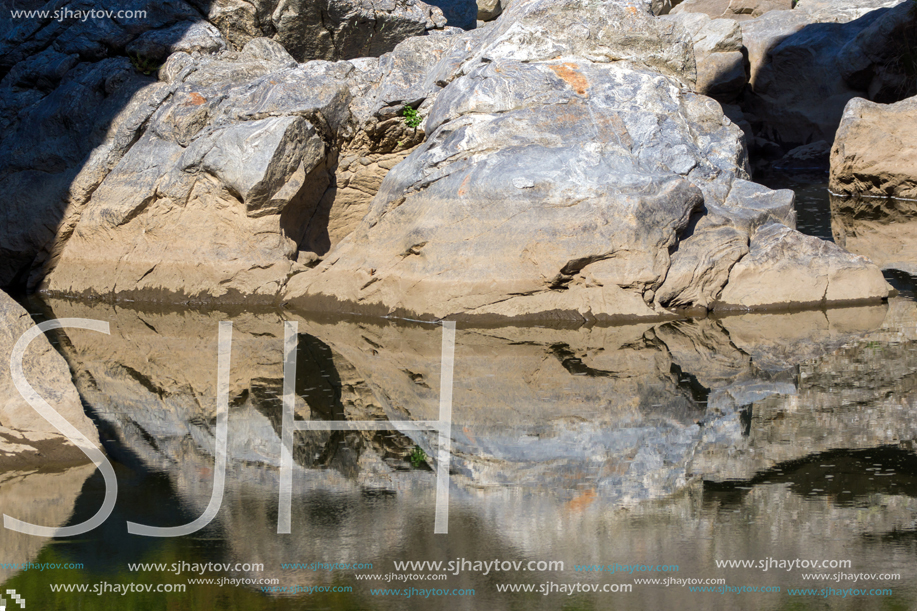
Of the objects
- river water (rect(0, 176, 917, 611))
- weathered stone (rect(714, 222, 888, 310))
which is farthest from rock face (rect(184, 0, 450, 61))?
weathered stone (rect(714, 222, 888, 310))

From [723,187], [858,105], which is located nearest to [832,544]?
[723,187]

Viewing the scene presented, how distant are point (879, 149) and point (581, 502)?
10755 millimetres

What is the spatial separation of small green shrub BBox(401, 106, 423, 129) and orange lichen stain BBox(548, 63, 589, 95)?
5.78ft

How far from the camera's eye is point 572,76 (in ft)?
28.6

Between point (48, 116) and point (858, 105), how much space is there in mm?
A: 10741

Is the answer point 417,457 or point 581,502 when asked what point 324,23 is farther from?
point 581,502

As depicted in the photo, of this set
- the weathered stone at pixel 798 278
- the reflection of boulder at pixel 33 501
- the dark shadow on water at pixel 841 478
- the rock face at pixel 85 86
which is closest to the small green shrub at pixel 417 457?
the dark shadow on water at pixel 841 478

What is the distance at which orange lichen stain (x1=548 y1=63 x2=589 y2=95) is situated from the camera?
863 centimetres

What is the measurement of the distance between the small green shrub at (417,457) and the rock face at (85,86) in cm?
616

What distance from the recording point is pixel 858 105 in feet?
42.2

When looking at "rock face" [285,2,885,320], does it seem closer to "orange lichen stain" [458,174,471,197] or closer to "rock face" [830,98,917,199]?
"orange lichen stain" [458,174,471,197]

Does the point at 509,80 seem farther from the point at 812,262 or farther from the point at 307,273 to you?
the point at 812,262

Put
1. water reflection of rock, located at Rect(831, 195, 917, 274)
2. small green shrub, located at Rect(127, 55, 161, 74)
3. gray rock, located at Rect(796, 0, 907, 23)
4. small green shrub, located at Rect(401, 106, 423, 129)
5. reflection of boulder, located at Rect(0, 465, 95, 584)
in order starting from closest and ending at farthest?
reflection of boulder, located at Rect(0, 465, 95, 584), water reflection of rock, located at Rect(831, 195, 917, 274), small green shrub, located at Rect(401, 106, 423, 129), small green shrub, located at Rect(127, 55, 161, 74), gray rock, located at Rect(796, 0, 907, 23)

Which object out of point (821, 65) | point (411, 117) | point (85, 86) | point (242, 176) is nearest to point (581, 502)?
point (242, 176)
